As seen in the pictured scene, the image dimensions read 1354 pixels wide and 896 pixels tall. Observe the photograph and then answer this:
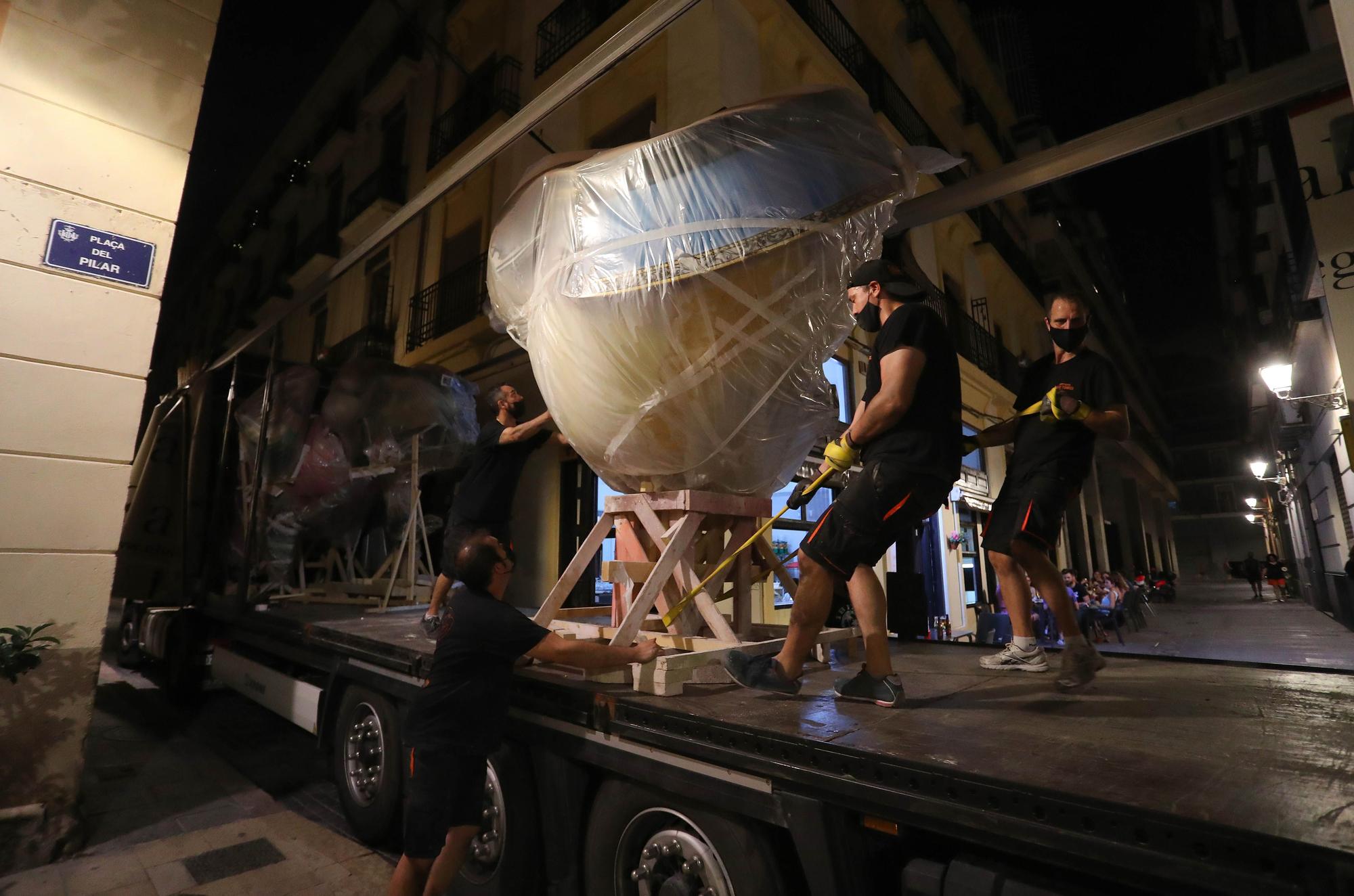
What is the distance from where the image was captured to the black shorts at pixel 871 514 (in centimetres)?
238

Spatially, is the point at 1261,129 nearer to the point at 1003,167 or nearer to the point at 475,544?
the point at 1003,167

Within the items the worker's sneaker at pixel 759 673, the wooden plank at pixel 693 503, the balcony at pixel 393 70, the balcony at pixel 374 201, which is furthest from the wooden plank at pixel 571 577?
the balcony at pixel 393 70

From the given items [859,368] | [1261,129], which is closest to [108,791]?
[859,368]

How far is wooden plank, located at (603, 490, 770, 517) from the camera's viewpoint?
3066 mm

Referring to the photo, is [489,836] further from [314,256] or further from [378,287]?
[314,256]

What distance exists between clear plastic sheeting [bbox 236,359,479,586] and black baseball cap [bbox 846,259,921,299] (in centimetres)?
567

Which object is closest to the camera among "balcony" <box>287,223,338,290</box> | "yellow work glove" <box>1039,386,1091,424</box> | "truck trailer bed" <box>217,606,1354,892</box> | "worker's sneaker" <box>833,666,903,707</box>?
"truck trailer bed" <box>217,606,1354,892</box>

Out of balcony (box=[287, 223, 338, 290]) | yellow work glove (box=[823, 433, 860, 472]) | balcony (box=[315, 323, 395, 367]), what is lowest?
yellow work glove (box=[823, 433, 860, 472])

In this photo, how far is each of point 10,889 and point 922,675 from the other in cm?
436

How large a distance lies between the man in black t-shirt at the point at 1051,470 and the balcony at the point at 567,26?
874 cm

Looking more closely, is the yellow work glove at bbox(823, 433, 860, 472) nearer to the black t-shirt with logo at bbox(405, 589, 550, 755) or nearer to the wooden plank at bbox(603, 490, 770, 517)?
the wooden plank at bbox(603, 490, 770, 517)

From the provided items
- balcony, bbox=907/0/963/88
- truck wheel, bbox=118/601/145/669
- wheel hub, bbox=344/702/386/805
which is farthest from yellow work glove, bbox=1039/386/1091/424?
balcony, bbox=907/0/963/88

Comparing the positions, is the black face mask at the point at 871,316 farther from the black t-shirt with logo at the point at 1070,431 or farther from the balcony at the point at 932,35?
the balcony at the point at 932,35

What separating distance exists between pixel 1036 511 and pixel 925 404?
2.53 feet
